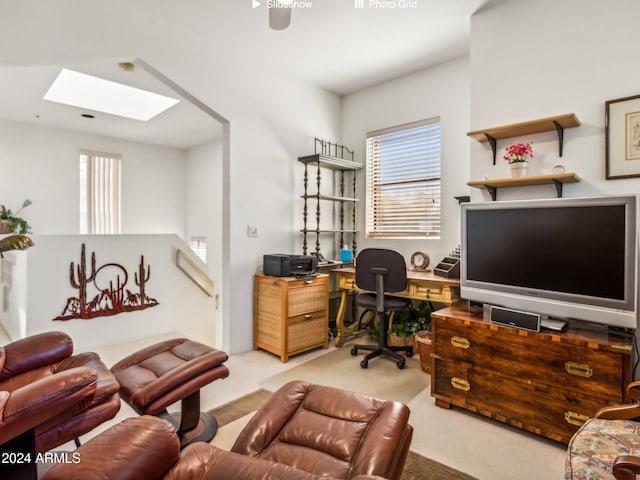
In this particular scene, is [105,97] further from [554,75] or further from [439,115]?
[554,75]

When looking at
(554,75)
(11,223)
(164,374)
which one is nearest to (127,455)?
(164,374)

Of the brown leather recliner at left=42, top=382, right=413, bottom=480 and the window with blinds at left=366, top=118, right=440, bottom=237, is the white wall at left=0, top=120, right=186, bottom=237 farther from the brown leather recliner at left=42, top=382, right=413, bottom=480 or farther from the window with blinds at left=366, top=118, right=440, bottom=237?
the brown leather recliner at left=42, top=382, right=413, bottom=480

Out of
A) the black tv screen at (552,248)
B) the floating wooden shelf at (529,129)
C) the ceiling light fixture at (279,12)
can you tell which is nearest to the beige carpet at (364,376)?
the black tv screen at (552,248)

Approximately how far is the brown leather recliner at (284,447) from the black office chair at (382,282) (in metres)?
1.51

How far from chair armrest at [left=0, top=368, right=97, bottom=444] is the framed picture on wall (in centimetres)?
298

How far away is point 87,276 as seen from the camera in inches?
141

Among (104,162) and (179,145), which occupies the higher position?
(179,145)

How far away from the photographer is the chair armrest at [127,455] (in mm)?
825

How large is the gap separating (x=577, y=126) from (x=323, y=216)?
101 inches

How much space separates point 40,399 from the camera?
116 cm

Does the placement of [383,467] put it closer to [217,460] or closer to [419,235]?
[217,460]

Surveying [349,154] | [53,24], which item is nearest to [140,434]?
[53,24]

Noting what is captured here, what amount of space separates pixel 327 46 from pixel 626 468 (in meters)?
3.32

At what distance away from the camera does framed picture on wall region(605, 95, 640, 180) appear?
205 cm
